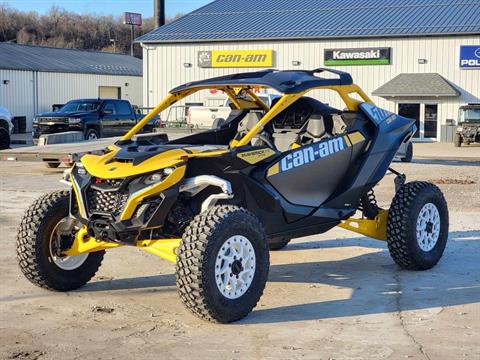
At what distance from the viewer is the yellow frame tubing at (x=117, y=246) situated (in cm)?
644

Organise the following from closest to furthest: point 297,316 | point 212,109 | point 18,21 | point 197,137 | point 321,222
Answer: point 297,316
point 321,222
point 197,137
point 212,109
point 18,21

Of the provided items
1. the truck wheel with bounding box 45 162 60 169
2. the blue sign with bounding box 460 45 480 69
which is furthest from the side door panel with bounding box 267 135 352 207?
the blue sign with bounding box 460 45 480 69

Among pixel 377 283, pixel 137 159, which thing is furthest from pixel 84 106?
pixel 137 159

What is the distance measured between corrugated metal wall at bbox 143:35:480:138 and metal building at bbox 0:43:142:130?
879 cm

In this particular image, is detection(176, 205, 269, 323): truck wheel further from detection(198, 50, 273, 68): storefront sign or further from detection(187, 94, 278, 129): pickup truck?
detection(198, 50, 273, 68): storefront sign

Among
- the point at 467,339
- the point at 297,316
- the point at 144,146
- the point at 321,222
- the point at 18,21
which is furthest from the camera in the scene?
the point at 18,21

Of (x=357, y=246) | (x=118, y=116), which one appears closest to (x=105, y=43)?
(x=118, y=116)

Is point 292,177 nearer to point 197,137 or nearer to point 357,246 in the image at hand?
point 197,137

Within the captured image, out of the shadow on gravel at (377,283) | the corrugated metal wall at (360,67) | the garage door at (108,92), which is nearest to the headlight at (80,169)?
the shadow on gravel at (377,283)

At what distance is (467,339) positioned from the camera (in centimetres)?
583

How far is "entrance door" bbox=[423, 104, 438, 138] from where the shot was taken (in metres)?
37.7

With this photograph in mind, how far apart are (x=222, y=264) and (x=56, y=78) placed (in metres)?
45.6

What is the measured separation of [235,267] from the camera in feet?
20.5

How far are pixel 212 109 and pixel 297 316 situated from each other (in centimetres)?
1960
